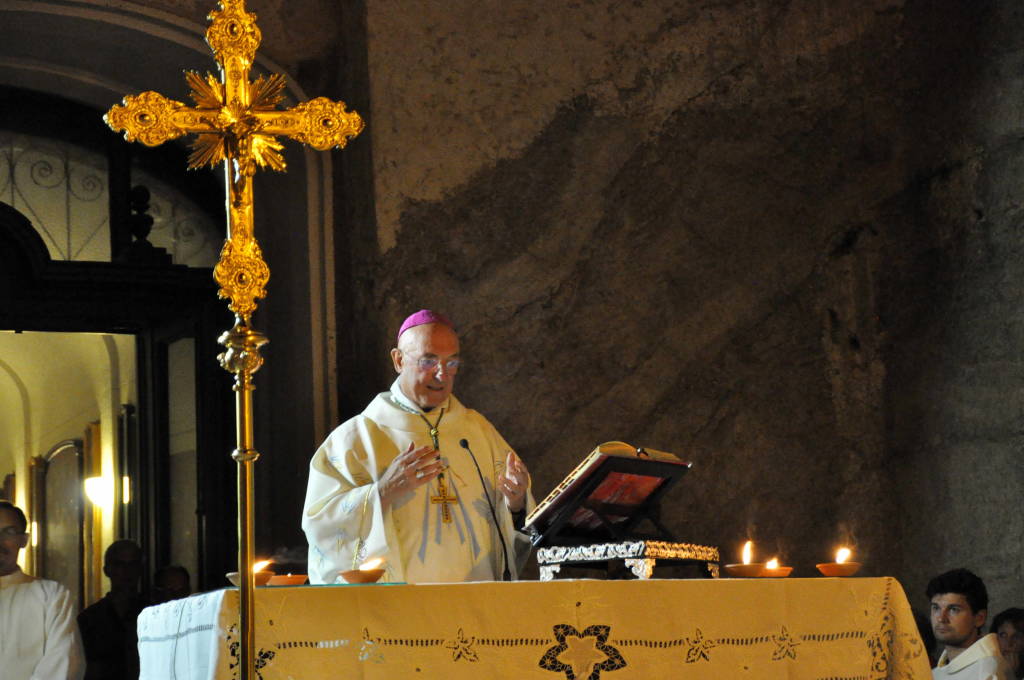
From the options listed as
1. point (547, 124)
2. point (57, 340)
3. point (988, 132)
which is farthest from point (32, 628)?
point (57, 340)

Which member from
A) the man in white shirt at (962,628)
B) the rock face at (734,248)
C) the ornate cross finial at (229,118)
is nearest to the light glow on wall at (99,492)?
the rock face at (734,248)

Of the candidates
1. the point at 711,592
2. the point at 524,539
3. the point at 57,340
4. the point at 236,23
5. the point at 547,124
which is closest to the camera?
the point at 236,23

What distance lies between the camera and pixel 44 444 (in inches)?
500

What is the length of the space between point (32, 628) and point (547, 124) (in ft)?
10.5

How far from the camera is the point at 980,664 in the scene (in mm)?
5418

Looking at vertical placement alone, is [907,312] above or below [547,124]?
below

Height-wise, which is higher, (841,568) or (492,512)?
(492,512)

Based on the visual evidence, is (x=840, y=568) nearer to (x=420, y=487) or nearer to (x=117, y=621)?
(x=420, y=487)

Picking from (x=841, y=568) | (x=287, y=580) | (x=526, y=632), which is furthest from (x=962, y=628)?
(x=287, y=580)

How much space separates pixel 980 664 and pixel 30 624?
3892 mm

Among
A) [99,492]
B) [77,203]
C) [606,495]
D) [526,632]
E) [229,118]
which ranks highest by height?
[77,203]

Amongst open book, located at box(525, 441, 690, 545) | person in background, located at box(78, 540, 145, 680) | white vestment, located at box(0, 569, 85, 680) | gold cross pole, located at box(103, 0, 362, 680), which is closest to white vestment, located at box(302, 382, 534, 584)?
open book, located at box(525, 441, 690, 545)

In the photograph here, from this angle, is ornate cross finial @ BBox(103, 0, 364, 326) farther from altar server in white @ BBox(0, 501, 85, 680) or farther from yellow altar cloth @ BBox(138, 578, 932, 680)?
altar server in white @ BBox(0, 501, 85, 680)

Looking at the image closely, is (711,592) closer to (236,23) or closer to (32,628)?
(236,23)
